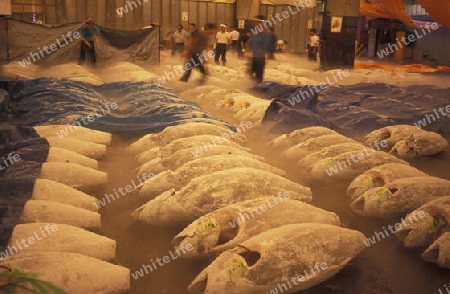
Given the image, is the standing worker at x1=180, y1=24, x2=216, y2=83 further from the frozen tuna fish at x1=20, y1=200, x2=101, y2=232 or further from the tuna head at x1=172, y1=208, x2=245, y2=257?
the tuna head at x1=172, y1=208, x2=245, y2=257

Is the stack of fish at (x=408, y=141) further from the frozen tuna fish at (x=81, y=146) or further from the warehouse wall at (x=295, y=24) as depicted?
the warehouse wall at (x=295, y=24)

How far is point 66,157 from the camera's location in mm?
5758

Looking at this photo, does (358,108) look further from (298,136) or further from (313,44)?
(313,44)

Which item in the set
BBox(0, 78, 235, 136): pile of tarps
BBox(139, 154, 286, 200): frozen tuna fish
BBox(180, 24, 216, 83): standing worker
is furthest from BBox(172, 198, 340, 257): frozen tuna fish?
BBox(180, 24, 216, 83): standing worker

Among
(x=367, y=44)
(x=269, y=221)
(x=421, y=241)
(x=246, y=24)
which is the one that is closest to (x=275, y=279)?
(x=269, y=221)

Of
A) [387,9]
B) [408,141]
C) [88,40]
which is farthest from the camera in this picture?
[387,9]

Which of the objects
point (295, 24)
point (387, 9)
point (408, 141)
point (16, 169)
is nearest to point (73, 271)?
point (16, 169)

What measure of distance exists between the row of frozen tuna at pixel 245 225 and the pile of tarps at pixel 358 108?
2903 millimetres

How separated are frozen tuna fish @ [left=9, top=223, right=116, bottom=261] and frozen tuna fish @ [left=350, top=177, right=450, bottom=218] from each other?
257 centimetres

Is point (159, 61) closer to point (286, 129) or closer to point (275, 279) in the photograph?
point (286, 129)

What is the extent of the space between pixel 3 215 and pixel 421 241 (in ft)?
11.8

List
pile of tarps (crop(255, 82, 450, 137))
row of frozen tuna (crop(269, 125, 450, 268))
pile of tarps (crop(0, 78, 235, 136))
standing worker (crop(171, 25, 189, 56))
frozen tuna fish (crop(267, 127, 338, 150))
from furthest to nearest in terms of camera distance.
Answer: standing worker (crop(171, 25, 189, 56)) < pile of tarps (crop(255, 82, 450, 137)) < pile of tarps (crop(0, 78, 235, 136)) < frozen tuna fish (crop(267, 127, 338, 150)) < row of frozen tuna (crop(269, 125, 450, 268))

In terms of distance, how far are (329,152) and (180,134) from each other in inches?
83.7

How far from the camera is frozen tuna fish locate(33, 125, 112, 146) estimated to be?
274 inches
